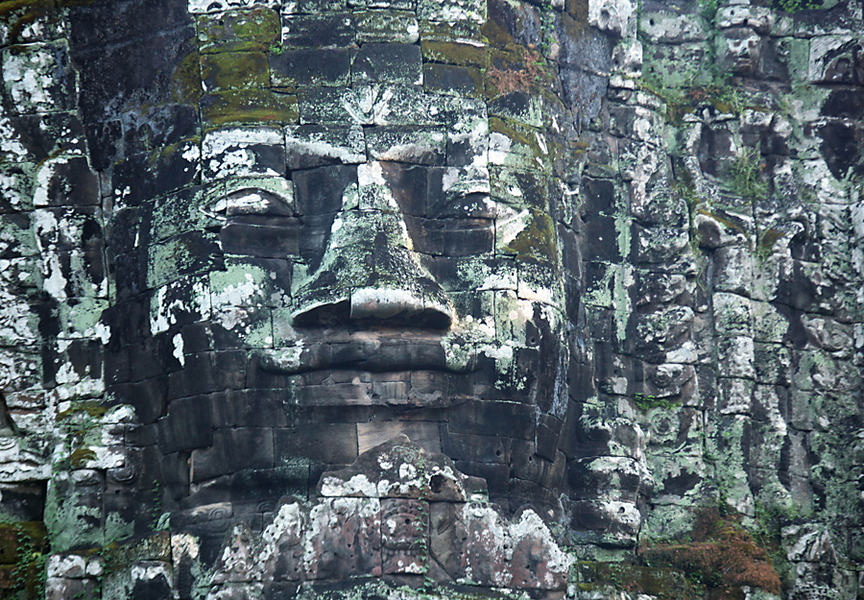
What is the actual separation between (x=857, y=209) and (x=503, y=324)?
15.9ft

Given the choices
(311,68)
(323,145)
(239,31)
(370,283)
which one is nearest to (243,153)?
(323,145)

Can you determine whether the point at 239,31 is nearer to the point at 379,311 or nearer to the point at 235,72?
the point at 235,72

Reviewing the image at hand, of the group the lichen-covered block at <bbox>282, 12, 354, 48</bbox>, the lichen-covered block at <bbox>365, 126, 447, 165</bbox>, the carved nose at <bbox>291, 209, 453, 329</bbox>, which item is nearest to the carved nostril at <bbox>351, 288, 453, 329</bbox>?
the carved nose at <bbox>291, 209, 453, 329</bbox>

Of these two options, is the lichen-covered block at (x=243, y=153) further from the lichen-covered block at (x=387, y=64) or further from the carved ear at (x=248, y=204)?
the lichen-covered block at (x=387, y=64)

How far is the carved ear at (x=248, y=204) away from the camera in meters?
13.9

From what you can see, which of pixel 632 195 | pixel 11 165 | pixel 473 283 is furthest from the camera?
pixel 632 195

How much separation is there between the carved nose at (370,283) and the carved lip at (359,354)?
0.46ft

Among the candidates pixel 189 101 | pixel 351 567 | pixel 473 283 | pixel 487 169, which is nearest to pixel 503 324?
pixel 473 283

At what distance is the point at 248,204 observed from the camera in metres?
13.9

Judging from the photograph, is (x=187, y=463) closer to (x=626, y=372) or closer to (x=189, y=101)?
(x=189, y=101)

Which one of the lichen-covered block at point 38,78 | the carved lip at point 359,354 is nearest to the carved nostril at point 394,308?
the carved lip at point 359,354

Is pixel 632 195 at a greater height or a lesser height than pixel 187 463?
greater

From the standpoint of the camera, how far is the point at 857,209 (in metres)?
16.5

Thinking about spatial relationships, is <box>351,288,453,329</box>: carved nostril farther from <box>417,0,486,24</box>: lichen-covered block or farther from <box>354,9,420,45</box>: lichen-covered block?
<box>417,0,486,24</box>: lichen-covered block
